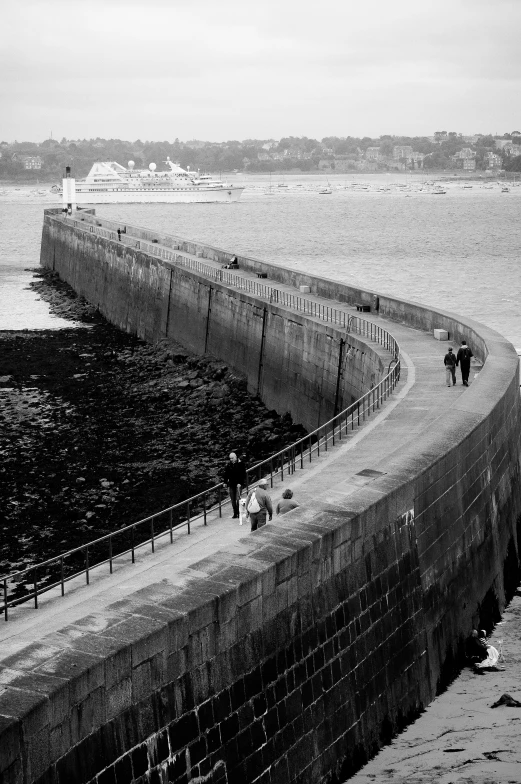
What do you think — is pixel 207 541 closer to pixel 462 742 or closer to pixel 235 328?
pixel 462 742

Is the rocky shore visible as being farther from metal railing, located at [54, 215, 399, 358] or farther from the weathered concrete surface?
the weathered concrete surface

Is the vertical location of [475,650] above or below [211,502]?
above

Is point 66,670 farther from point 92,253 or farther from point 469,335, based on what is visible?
point 92,253

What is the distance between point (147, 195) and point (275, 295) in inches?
5235

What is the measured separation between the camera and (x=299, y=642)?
11680mm

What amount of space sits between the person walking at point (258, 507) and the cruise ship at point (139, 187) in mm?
150801

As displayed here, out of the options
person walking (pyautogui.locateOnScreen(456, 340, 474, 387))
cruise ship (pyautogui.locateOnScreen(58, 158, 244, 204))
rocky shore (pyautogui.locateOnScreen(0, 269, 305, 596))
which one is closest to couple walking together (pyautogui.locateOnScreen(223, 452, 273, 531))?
rocky shore (pyautogui.locateOnScreen(0, 269, 305, 596))

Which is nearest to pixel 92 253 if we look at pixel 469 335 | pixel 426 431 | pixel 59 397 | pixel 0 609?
pixel 59 397

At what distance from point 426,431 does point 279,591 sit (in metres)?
5.66

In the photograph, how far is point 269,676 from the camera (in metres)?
11.2

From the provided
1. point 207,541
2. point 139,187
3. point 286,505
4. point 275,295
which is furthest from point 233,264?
point 139,187

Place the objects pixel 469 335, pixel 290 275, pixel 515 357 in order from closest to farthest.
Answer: pixel 515 357 < pixel 469 335 < pixel 290 275

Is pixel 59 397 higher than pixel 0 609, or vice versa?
pixel 0 609

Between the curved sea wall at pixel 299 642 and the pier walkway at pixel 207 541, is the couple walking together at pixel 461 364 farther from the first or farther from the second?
the curved sea wall at pixel 299 642
